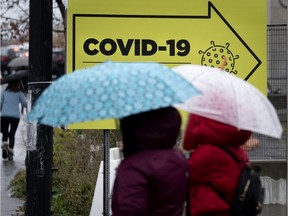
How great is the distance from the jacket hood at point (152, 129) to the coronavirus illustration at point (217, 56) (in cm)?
301

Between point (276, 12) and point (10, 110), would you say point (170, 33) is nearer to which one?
point (10, 110)

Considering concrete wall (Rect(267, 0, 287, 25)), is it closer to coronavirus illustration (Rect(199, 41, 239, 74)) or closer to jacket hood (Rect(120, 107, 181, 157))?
coronavirus illustration (Rect(199, 41, 239, 74))

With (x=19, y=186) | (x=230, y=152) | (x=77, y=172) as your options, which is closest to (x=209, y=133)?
(x=230, y=152)

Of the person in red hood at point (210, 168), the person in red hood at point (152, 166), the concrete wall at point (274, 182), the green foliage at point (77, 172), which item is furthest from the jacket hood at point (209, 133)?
the concrete wall at point (274, 182)

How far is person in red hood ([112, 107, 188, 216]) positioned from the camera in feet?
11.7

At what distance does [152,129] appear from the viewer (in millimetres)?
3641

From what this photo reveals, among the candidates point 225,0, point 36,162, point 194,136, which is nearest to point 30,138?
point 36,162

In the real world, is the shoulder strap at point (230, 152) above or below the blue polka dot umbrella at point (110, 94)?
below

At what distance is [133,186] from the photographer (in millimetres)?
3520

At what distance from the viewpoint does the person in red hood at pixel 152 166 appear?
11.7ft

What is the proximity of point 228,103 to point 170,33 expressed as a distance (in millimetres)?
2807

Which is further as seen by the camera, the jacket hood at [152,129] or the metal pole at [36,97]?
the metal pole at [36,97]

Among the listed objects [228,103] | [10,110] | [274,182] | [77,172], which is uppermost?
[228,103]

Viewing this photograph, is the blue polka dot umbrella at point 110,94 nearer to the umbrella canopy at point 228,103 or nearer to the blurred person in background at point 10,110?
the umbrella canopy at point 228,103
